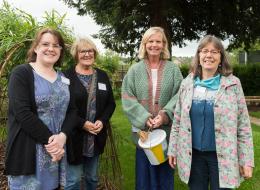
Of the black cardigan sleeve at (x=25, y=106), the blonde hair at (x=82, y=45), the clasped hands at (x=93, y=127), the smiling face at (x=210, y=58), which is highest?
the blonde hair at (x=82, y=45)

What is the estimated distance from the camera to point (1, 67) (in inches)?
150

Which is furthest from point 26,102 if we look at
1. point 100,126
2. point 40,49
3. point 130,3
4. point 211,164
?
point 130,3

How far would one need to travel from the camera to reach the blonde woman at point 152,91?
3.40 m

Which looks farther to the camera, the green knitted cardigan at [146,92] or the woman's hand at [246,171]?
the green knitted cardigan at [146,92]

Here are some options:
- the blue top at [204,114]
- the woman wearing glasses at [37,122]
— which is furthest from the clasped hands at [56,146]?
the blue top at [204,114]

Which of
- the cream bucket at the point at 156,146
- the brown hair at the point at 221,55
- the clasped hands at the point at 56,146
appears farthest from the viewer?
the cream bucket at the point at 156,146

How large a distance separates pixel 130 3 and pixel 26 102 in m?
9.38

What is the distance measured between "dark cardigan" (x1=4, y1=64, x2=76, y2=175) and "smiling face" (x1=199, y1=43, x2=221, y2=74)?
50.4 inches

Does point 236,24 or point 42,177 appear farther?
point 236,24

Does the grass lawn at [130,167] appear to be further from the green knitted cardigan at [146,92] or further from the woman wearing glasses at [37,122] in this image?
the woman wearing glasses at [37,122]

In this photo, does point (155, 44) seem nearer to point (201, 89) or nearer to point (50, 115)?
point (201, 89)

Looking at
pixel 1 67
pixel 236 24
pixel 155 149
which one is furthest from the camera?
pixel 236 24

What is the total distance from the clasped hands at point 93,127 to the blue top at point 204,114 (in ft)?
2.93

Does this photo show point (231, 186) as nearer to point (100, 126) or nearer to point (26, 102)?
point (100, 126)
